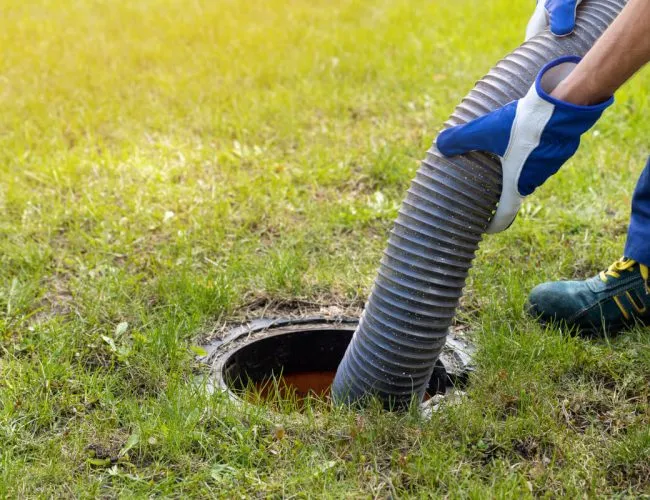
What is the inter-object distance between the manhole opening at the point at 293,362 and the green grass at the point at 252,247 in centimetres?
16

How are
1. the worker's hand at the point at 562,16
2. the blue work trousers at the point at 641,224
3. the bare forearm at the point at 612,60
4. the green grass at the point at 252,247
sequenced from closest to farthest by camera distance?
the bare forearm at the point at 612,60
the green grass at the point at 252,247
the worker's hand at the point at 562,16
the blue work trousers at the point at 641,224

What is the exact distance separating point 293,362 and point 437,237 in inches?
36.8

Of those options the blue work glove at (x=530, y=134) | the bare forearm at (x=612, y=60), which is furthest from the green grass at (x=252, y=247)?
the bare forearm at (x=612, y=60)

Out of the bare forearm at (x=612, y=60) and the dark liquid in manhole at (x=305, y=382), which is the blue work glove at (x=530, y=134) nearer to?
the bare forearm at (x=612, y=60)

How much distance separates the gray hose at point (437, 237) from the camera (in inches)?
97.9

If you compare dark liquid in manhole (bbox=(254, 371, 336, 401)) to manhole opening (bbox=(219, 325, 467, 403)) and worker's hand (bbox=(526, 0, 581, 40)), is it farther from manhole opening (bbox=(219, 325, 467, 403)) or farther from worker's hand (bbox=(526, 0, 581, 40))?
worker's hand (bbox=(526, 0, 581, 40))

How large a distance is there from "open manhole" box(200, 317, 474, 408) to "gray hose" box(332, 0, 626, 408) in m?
0.35

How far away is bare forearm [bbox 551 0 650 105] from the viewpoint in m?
2.21

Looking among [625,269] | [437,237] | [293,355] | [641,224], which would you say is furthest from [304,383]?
[641,224]

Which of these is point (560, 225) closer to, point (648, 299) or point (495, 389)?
point (648, 299)

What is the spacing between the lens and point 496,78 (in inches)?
99.5

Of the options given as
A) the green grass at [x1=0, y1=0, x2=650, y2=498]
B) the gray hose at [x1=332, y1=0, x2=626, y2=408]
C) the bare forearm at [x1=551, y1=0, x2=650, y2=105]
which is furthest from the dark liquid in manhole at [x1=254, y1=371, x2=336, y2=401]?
the bare forearm at [x1=551, y1=0, x2=650, y2=105]

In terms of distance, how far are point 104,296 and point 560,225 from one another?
1.89m

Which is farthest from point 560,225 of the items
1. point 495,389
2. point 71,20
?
point 71,20
